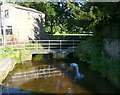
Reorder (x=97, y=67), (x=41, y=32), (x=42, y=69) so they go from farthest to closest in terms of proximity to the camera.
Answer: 1. (x=41, y=32)
2. (x=42, y=69)
3. (x=97, y=67)

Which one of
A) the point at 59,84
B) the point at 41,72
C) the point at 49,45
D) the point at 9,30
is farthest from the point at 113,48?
the point at 9,30

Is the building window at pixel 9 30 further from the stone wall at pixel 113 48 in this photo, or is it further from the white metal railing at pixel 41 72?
the stone wall at pixel 113 48

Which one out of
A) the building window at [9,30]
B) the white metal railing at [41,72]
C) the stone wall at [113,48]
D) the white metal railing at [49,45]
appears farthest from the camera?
the building window at [9,30]

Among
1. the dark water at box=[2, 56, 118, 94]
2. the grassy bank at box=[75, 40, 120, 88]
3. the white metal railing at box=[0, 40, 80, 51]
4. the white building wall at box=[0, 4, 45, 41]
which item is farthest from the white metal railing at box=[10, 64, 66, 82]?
the white building wall at box=[0, 4, 45, 41]

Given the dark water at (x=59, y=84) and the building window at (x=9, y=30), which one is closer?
the dark water at (x=59, y=84)

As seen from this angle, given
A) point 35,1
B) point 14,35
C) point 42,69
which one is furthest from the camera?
point 35,1

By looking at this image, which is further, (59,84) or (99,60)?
(99,60)

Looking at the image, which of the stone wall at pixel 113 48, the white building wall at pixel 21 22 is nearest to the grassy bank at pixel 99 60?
the stone wall at pixel 113 48

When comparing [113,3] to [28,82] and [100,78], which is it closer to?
[100,78]

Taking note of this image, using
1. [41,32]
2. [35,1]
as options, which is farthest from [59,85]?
[35,1]

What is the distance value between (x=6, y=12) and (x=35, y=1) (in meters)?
10.6

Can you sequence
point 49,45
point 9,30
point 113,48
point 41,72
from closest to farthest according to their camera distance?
point 113,48
point 41,72
point 49,45
point 9,30

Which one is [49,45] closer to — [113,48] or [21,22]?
[21,22]

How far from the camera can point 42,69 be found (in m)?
18.2
